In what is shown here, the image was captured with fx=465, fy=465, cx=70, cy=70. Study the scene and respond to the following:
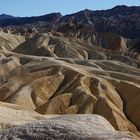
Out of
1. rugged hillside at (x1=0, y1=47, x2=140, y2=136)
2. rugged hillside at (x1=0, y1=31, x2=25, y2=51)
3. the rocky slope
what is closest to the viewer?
the rocky slope

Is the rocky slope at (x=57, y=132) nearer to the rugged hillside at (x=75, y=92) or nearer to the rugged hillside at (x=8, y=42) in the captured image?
the rugged hillside at (x=75, y=92)

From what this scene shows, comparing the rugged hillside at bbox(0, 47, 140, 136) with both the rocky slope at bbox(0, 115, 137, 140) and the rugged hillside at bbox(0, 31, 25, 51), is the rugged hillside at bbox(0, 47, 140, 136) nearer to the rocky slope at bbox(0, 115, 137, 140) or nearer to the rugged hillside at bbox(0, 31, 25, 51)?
the rocky slope at bbox(0, 115, 137, 140)

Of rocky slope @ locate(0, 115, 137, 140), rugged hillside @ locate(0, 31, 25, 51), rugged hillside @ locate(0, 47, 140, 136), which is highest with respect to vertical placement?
rocky slope @ locate(0, 115, 137, 140)

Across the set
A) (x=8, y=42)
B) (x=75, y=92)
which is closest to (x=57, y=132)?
(x=75, y=92)

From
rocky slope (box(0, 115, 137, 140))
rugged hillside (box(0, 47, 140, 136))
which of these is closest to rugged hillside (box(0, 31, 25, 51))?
rugged hillside (box(0, 47, 140, 136))

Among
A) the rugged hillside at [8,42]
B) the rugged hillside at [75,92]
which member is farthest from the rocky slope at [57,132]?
the rugged hillside at [8,42]

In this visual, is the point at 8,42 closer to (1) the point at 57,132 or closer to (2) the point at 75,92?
(2) the point at 75,92

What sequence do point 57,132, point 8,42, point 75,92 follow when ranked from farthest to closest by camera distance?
point 8,42
point 75,92
point 57,132

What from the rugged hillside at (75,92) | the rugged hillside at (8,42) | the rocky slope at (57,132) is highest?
the rocky slope at (57,132)

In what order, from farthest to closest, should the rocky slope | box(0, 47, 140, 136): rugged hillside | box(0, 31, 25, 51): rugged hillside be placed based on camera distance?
box(0, 31, 25, 51): rugged hillside → box(0, 47, 140, 136): rugged hillside → the rocky slope

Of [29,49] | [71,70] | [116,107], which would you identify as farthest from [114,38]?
[116,107]

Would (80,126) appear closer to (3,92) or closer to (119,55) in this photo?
(3,92)

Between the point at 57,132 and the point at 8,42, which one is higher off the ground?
the point at 57,132
